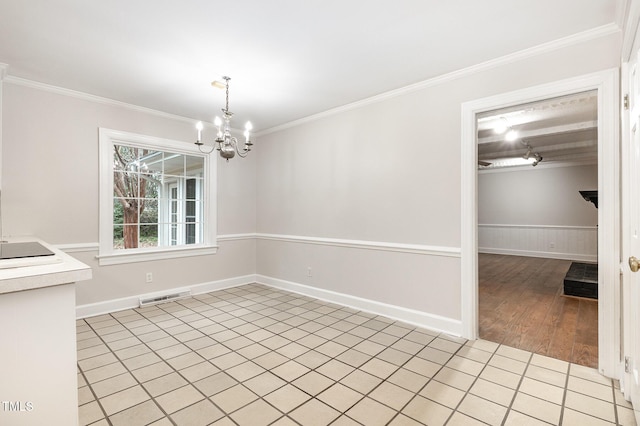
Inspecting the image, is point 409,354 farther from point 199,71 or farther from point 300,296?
point 199,71

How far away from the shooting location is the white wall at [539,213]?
7566mm

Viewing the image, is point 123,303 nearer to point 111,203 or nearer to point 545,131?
point 111,203

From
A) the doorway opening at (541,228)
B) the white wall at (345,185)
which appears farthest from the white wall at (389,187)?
the doorway opening at (541,228)

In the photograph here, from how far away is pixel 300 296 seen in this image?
4.36 meters

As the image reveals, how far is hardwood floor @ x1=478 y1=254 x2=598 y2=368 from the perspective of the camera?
8.98 feet

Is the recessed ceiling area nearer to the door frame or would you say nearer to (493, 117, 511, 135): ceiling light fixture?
(493, 117, 511, 135): ceiling light fixture

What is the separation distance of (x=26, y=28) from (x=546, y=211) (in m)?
10.0

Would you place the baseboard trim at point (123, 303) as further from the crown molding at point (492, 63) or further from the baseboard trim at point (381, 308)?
the crown molding at point (492, 63)

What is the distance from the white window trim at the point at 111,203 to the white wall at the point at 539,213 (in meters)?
7.78

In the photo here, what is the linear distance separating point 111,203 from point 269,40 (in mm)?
2793

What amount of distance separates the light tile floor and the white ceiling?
2.54m

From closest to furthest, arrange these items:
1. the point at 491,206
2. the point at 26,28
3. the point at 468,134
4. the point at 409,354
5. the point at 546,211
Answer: the point at 26,28
the point at 409,354
the point at 468,134
the point at 546,211
the point at 491,206

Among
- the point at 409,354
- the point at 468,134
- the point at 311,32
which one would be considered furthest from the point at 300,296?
the point at 311,32

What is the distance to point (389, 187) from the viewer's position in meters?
3.49
